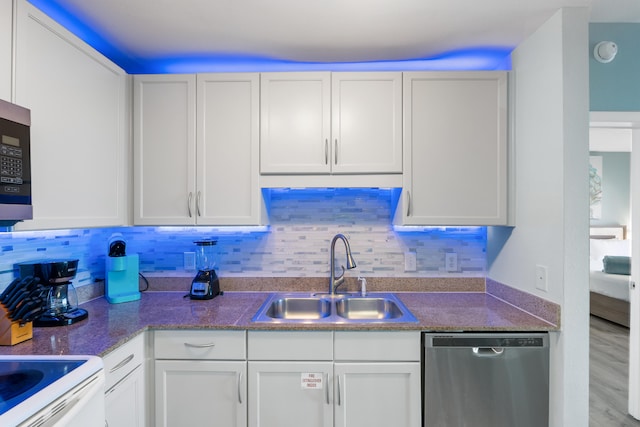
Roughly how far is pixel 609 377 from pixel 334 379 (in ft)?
8.73

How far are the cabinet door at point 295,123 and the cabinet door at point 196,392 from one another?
3.55 feet

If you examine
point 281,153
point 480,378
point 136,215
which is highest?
point 281,153

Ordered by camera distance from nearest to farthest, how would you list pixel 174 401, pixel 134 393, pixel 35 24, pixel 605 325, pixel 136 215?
pixel 35 24
pixel 134 393
pixel 174 401
pixel 136 215
pixel 605 325

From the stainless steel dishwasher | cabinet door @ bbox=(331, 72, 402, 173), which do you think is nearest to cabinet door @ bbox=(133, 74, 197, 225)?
cabinet door @ bbox=(331, 72, 402, 173)

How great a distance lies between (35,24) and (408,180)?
73.1 inches

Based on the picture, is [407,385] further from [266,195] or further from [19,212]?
[19,212]

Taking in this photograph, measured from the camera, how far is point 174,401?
5.49ft

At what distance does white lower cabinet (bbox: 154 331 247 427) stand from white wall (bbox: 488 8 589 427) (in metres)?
1.51

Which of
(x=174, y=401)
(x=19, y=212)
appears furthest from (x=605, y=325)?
(x=19, y=212)

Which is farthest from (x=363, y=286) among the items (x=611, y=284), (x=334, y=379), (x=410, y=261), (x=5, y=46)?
(x=611, y=284)

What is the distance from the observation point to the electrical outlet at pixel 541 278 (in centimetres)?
168

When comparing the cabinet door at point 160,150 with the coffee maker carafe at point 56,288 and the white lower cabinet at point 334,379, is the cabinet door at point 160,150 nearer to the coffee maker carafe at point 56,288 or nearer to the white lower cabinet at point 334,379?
the coffee maker carafe at point 56,288

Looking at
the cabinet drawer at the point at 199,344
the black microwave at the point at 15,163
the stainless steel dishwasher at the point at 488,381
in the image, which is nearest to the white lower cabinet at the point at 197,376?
the cabinet drawer at the point at 199,344

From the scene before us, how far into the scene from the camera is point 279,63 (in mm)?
2164
